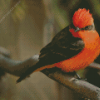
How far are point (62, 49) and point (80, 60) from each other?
0.09m

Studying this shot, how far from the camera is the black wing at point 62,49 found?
29.6 inches

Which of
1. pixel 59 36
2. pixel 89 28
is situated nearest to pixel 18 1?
pixel 59 36

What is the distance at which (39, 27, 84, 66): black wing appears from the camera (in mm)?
752

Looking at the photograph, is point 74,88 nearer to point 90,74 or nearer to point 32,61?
point 32,61

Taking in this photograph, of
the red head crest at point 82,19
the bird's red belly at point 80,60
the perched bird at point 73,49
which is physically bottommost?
the bird's red belly at point 80,60

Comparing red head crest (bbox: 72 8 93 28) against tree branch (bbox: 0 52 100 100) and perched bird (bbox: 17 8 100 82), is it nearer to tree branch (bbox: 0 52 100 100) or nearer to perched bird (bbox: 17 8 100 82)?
perched bird (bbox: 17 8 100 82)

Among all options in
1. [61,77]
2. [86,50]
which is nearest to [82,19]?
[86,50]

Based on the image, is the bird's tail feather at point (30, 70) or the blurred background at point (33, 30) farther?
the blurred background at point (33, 30)

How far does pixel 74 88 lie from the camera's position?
63cm

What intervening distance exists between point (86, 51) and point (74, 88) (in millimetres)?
178

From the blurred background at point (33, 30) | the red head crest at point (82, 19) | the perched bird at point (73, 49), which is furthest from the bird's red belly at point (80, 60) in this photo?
the blurred background at point (33, 30)

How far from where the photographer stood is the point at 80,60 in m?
0.75

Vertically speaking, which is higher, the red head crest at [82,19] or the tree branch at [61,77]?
the red head crest at [82,19]

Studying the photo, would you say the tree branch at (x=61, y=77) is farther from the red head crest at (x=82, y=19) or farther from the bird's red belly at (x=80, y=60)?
the red head crest at (x=82, y=19)
